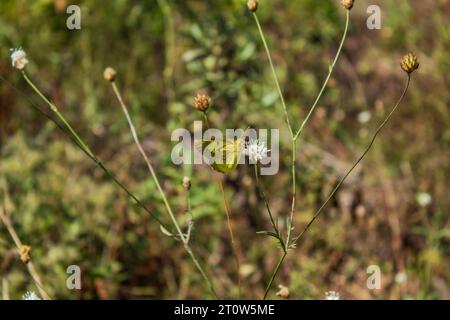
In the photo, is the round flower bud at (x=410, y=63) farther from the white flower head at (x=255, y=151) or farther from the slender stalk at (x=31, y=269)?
the slender stalk at (x=31, y=269)

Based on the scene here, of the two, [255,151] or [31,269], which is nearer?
[255,151]

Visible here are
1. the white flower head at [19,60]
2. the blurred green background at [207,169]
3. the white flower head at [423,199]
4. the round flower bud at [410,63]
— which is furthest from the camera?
the white flower head at [423,199]

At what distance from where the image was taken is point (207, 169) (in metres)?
2.45

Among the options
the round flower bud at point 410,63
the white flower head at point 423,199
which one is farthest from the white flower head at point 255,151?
the white flower head at point 423,199

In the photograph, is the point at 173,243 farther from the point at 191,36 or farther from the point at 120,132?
the point at 191,36

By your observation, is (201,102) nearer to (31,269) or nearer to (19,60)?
(19,60)

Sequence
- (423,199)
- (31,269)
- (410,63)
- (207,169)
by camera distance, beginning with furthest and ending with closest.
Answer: (207,169), (423,199), (31,269), (410,63)

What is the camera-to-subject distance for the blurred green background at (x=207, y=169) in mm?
2061

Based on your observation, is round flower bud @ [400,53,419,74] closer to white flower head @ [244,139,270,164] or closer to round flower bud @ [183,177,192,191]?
white flower head @ [244,139,270,164]

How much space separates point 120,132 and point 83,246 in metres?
0.68

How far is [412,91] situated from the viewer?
2.80 meters

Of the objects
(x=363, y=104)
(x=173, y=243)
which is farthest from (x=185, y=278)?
(x=363, y=104)

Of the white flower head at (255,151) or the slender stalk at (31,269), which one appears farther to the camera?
the slender stalk at (31,269)

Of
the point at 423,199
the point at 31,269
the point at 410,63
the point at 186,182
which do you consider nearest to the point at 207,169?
the point at 423,199
